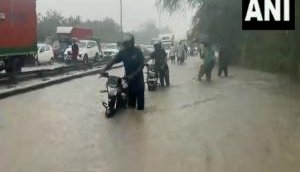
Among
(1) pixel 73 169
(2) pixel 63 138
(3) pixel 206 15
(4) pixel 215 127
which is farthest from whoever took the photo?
(3) pixel 206 15

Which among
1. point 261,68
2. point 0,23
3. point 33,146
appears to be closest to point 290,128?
point 33,146

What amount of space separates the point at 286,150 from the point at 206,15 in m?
31.0

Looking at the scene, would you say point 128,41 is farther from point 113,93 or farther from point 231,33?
point 231,33

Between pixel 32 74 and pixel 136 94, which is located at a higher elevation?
pixel 136 94

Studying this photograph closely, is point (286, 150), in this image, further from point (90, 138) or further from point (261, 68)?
point (261, 68)

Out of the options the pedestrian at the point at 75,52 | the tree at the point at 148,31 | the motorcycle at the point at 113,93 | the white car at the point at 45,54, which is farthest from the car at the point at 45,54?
the tree at the point at 148,31

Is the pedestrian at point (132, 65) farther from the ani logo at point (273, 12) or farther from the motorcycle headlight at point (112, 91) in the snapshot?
the ani logo at point (273, 12)

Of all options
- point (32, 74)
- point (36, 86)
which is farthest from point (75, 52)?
point (36, 86)

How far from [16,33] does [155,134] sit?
48.8ft

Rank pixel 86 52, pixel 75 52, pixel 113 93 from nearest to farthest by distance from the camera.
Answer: pixel 113 93
pixel 75 52
pixel 86 52

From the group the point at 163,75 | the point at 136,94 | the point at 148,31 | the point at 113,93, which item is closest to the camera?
the point at 113,93

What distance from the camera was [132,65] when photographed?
13812 mm

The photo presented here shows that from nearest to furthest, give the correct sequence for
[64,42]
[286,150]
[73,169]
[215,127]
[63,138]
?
1. [73,169]
2. [286,150]
3. [63,138]
4. [215,127]
5. [64,42]

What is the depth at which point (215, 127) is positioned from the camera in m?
11.8
